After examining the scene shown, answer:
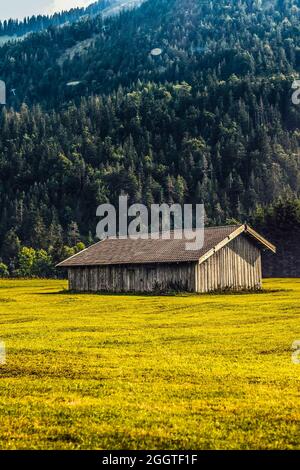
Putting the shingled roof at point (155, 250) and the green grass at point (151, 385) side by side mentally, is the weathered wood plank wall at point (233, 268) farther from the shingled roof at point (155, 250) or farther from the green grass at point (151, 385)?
the green grass at point (151, 385)

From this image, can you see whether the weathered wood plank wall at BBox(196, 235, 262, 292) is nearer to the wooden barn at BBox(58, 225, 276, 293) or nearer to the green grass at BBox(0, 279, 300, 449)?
the wooden barn at BBox(58, 225, 276, 293)

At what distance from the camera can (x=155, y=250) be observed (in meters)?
70.4

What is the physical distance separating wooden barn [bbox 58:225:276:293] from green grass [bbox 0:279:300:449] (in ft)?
95.2

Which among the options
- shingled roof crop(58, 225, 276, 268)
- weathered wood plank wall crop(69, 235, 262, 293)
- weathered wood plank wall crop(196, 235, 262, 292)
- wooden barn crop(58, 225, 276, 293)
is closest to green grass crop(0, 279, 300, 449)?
shingled roof crop(58, 225, 276, 268)

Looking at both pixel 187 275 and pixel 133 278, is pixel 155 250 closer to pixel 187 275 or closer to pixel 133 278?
pixel 133 278

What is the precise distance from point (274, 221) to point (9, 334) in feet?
316

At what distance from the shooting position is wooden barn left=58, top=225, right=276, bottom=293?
65.9 metres

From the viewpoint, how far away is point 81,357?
76.0 ft

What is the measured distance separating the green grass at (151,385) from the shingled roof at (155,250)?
28688mm

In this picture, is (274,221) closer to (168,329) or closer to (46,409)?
(168,329)

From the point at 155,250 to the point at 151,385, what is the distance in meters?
52.8

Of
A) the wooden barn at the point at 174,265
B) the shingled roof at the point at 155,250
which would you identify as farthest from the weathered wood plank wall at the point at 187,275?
the shingled roof at the point at 155,250

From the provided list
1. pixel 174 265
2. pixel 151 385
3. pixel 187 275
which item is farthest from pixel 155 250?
pixel 151 385
